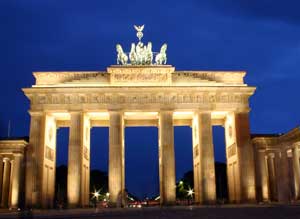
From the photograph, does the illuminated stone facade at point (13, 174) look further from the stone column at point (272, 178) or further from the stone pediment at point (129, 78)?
the stone column at point (272, 178)

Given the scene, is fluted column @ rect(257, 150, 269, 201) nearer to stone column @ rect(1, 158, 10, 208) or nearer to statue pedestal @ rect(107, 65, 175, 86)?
statue pedestal @ rect(107, 65, 175, 86)

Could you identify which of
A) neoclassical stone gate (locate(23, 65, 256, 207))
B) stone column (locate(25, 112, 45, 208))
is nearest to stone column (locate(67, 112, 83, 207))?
neoclassical stone gate (locate(23, 65, 256, 207))

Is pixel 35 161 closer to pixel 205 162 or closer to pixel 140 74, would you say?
pixel 140 74

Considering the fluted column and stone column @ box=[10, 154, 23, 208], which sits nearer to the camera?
stone column @ box=[10, 154, 23, 208]

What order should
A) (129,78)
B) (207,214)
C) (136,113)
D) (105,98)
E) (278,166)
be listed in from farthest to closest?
(136,113)
(129,78)
(105,98)
(278,166)
(207,214)

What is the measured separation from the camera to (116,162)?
5188 centimetres

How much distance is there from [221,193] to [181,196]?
15.8m

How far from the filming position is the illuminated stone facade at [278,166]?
50.9 m

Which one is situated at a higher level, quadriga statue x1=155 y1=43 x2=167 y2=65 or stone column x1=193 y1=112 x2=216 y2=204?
quadriga statue x1=155 y1=43 x2=167 y2=65

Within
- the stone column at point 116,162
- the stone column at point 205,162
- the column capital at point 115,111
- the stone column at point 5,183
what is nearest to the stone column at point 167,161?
the stone column at point 205,162

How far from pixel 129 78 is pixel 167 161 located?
11696mm

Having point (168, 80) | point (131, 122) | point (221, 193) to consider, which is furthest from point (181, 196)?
point (168, 80)

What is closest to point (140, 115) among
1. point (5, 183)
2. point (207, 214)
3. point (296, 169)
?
point (5, 183)

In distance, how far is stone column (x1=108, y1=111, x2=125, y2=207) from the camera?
167 feet
